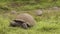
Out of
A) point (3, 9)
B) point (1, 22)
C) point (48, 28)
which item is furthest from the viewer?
point (3, 9)

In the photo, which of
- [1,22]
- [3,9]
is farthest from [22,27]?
[3,9]

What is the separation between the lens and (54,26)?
9.05m

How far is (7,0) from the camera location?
55.9ft

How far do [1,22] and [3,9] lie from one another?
5740 millimetres

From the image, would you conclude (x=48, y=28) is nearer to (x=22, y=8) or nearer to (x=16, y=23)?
(x=16, y=23)

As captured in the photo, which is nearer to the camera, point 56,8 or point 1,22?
point 1,22

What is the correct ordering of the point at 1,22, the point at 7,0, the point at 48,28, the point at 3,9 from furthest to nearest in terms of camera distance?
the point at 7,0, the point at 3,9, the point at 1,22, the point at 48,28

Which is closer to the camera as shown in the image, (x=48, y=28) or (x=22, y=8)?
(x=48, y=28)

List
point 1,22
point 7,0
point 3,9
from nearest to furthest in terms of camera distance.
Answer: point 1,22 < point 3,9 < point 7,0

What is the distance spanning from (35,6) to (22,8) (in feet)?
3.04

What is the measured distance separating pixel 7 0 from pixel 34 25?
8.06 meters

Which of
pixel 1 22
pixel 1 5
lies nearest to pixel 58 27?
pixel 1 22

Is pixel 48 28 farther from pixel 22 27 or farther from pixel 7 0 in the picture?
pixel 7 0

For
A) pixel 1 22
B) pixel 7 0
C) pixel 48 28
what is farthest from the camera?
pixel 7 0
